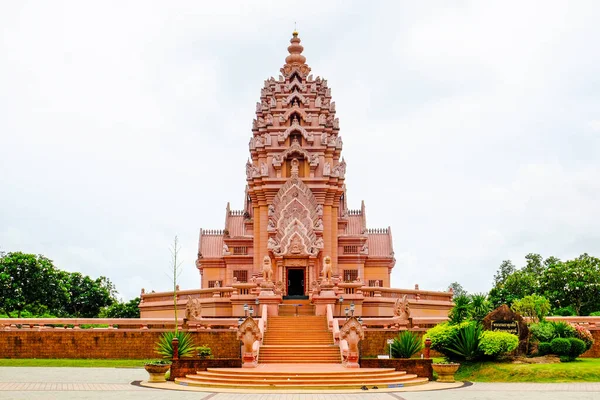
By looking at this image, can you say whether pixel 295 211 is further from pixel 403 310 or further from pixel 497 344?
pixel 497 344

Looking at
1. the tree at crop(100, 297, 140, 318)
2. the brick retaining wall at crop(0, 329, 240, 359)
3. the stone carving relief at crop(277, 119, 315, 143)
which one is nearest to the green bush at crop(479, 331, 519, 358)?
the brick retaining wall at crop(0, 329, 240, 359)

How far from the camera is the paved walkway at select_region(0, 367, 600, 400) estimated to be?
2075 centimetres

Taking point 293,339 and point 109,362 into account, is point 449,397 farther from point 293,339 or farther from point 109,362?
point 109,362

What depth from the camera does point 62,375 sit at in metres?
→ 27.5

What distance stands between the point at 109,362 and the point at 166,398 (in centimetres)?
1445

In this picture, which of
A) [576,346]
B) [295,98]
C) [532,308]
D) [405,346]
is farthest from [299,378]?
[295,98]

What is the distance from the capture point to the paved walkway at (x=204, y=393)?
20.8 meters

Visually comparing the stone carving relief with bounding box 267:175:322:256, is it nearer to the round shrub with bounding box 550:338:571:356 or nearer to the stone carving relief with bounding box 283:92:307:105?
the stone carving relief with bounding box 283:92:307:105

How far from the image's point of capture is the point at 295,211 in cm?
4756

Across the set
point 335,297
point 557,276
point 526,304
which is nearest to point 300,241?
point 335,297

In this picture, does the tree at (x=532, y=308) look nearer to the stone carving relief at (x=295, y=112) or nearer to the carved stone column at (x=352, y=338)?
the carved stone column at (x=352, y=338)

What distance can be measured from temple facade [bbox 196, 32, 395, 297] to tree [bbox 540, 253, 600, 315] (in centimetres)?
1454

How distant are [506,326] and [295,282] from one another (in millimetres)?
19899

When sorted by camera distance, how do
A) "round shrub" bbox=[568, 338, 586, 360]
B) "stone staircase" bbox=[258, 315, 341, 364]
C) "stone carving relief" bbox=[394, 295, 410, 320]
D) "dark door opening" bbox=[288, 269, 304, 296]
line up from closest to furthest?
"round shrub" bbox=[568, 338, 586, 360], "stone staircase" bbox=[258, 315, 341, 364], "stone carving relief" bbox=[394, 295, 410, 320], "dark door opening" bbox=[288, 269, 304, 296]
